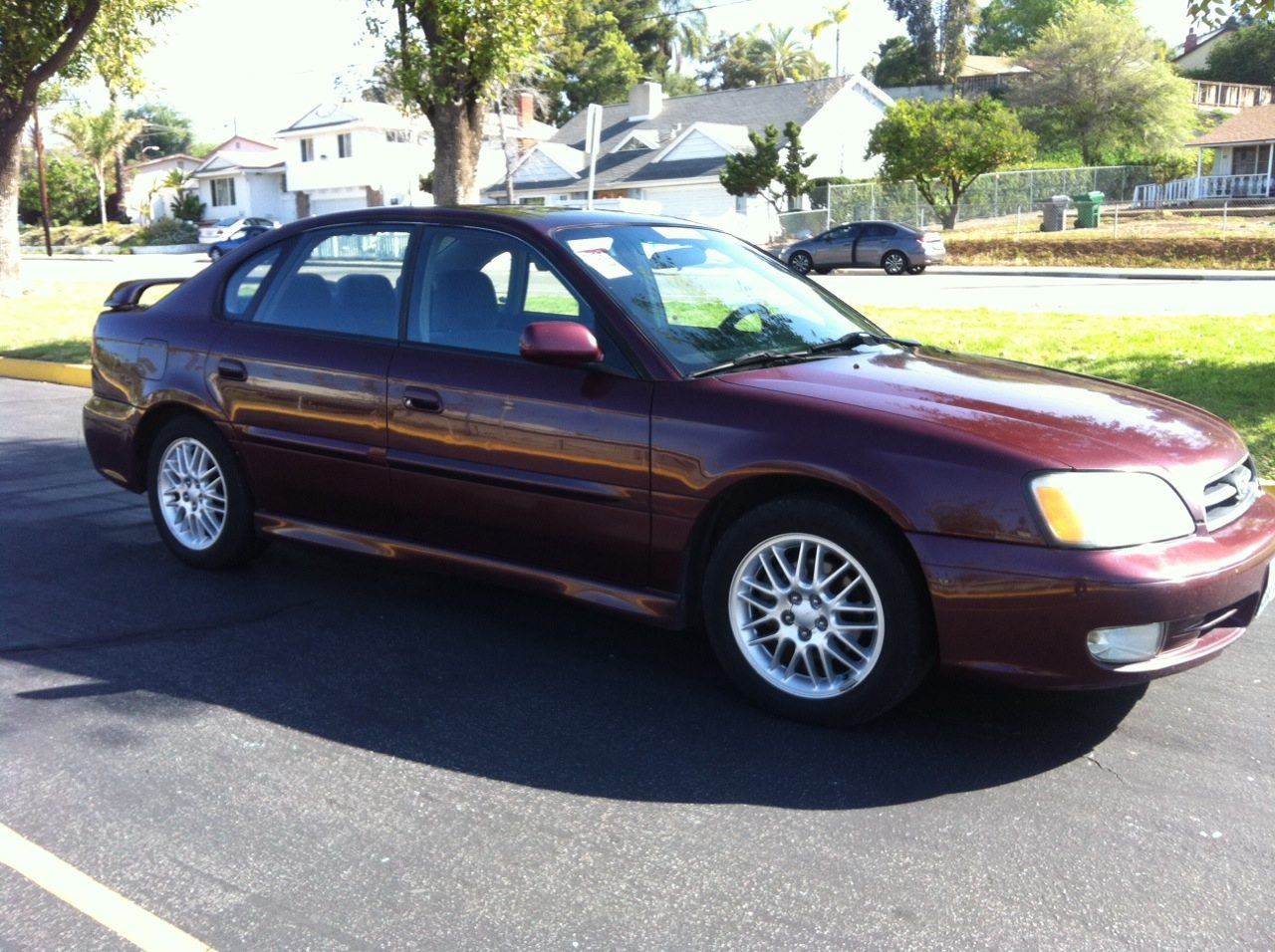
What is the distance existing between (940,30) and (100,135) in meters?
51.8

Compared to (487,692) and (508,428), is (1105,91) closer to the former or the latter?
(508,428)

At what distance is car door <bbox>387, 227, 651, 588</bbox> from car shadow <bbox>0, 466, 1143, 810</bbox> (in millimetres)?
452

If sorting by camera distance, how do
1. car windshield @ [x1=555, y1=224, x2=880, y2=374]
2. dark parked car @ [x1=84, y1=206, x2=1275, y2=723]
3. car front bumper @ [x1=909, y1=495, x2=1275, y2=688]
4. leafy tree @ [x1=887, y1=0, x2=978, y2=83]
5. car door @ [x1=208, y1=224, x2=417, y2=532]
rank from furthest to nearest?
leafy tree @ [x1=887, y1=0, x2=978, y2=83]
car door @ [x1=208, y1=224, x2=417, y2=532]
car windshield @ [x1=555, y1=224, x2=880, y2=374]
dark parked car @ [x1=84, y1=206, x2=1275, y2=723]
car front bumper @ [x1=909, y1=495, x2=1275, y2=688]

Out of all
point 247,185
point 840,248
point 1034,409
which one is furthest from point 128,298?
point 247,185

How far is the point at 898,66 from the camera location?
85.0 meters

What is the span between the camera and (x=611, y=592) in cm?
444

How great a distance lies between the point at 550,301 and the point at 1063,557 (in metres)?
2.12

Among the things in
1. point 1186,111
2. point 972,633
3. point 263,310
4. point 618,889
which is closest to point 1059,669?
point 972,633

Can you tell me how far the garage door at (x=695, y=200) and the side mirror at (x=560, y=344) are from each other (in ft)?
148

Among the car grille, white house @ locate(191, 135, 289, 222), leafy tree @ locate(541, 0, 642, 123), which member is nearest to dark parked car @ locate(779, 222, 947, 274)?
the car grille

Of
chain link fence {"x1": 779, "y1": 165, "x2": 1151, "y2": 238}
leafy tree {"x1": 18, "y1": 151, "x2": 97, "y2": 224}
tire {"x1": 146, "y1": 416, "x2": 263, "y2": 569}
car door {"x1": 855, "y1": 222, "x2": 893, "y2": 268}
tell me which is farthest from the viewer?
leafy tree {"x1": 18, "y1": 151, "x2": 97, "y2": 224}

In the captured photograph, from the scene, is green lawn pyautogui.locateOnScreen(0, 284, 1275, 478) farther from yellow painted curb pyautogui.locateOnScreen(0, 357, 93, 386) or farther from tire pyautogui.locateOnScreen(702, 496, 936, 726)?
tire pyautogui.locateOnScreen(702, 496, 936, 726)

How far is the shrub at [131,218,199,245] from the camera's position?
56938mm

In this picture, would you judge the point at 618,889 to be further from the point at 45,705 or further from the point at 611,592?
the point at 45,705
